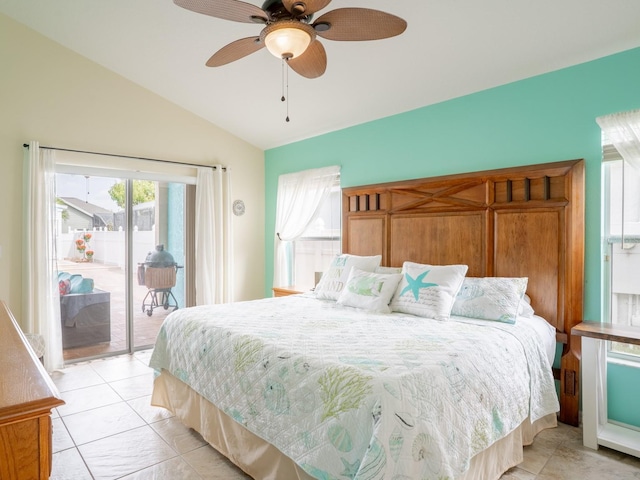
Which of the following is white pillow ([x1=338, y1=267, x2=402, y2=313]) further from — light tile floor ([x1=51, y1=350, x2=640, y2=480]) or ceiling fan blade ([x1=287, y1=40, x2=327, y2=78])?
ceiling fan blade ([x1=287, y1=40, x2=327, y2=78])

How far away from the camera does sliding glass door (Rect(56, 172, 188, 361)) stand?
13.0 ft

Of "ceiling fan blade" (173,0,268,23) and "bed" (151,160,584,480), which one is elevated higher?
"ceiling fan blade" (173,0,268,23)

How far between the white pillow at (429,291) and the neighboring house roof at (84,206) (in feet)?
10.5

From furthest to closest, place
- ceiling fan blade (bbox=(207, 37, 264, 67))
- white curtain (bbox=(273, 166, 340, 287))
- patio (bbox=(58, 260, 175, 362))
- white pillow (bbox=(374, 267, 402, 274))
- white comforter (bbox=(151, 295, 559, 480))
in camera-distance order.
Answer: white curtain (bbox=(273, 166, 340, 287)), patio (bbox=(58, 260, 175, 362)), white pillow (bbox=(374, 267, 402, 274)), ceiling fan blade (bbox=(207, 37, 264, 67)), white comforter (bbox=(151, 295, 559, 480))

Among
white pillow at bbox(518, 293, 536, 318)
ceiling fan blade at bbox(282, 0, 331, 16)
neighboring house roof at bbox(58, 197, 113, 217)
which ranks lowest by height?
white pillow at bbox(518, 293, 536, 318)

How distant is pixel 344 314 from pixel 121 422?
1716 millimetres

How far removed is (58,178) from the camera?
12.6 feet

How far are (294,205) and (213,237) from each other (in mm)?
1047

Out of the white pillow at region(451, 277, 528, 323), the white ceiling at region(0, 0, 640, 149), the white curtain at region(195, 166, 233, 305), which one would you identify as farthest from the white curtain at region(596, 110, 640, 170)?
the white curtain at region(195, 166, 233, 305)

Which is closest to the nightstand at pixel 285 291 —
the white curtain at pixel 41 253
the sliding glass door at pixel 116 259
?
the sliding glass door at pixel 116 259

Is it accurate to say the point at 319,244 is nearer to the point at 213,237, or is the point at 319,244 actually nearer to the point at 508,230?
the point at 213,237

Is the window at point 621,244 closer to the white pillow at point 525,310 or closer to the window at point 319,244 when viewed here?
the white pillow at point 525,310

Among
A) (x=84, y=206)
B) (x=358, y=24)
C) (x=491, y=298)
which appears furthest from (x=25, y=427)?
(x=84, y=206)

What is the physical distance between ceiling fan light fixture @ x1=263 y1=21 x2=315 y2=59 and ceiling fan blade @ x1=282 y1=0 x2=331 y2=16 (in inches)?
1.9
